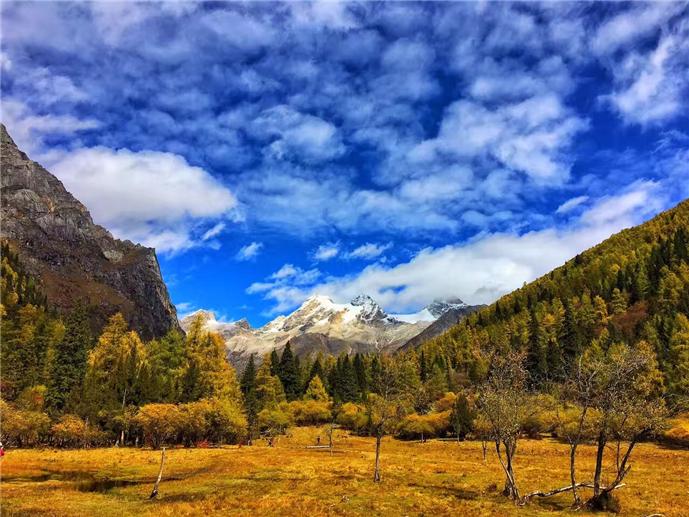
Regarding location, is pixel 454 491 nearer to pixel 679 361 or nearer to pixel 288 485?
pixel 288 485

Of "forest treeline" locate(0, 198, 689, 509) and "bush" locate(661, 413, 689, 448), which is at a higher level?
"forest treeline" locate(0, 198, 689, 509)

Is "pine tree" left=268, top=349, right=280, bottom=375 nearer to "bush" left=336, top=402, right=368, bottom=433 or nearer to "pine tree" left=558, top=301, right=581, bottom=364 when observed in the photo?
"bush" left=336, top=402, right=368, bottom=433

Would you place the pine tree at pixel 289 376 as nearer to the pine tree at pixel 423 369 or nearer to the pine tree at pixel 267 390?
the pine tree at pixel 267 390

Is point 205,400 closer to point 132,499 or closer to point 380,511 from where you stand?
point 132,499

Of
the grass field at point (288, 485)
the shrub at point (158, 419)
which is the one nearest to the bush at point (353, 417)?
the shrub at point (158, 419)

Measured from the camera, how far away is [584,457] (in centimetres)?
6544

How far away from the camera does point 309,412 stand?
400ft

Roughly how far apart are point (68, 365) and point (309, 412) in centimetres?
5719

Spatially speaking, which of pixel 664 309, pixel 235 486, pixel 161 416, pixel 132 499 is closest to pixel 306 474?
pixel 235 486

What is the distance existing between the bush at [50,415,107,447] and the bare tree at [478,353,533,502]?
7078 cm

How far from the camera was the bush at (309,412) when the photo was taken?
122062 mm

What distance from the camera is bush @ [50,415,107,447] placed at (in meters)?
77.7

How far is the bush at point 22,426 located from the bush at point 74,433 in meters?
2.01

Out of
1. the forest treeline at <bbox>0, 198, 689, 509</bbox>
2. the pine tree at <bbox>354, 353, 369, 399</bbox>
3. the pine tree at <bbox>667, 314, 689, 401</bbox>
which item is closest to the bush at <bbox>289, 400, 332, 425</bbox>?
the forest treeline at <bbox>0, 198, 689, 509</bbox>
